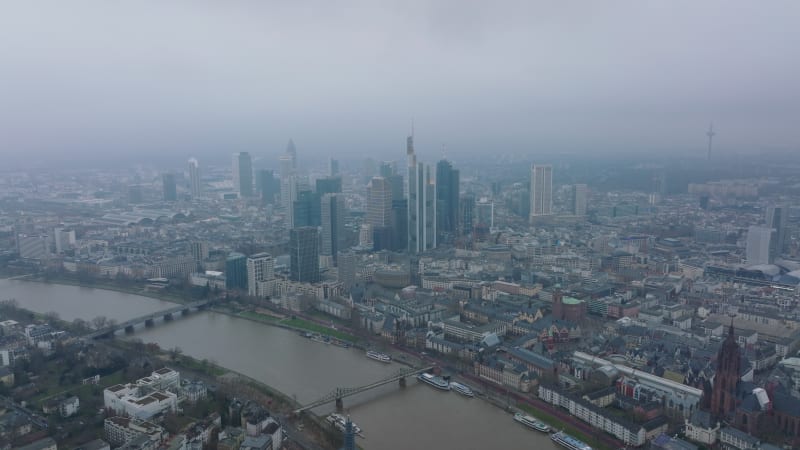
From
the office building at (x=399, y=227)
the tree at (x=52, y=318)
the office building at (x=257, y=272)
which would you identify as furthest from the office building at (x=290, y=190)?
the tree at (x=52, y=318)

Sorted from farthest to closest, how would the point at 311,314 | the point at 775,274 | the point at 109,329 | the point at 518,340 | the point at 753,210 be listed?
1. the point at 753,210
2. the point at 775,274
3. the point at 311,314
4. the point at 109,329
5. the point at 518,340

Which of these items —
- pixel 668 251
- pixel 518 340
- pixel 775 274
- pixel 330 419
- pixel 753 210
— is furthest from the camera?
pixel 753 210

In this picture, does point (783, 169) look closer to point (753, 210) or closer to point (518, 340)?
point (753, 210)

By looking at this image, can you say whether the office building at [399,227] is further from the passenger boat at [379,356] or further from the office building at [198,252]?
the passenger boat at [379,356]

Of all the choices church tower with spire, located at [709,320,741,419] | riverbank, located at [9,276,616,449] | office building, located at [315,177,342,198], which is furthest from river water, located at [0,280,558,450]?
office building, located at [315,177,342,198]

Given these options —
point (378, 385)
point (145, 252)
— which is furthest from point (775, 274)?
point (145, 252)

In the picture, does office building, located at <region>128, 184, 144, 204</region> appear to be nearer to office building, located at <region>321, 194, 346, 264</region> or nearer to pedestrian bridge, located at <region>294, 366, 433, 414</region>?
office building, located at <region>321, 194, 346, 264</region>

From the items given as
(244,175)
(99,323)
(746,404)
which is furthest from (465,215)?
(244,175)
